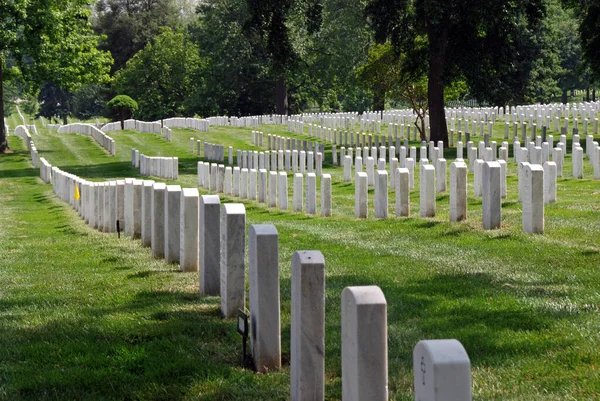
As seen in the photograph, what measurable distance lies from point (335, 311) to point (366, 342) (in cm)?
370

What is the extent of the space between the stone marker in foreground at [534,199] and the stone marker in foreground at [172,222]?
4.36m

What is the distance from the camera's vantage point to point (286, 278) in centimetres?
970

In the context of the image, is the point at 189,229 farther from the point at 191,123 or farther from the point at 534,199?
the point at 191,123

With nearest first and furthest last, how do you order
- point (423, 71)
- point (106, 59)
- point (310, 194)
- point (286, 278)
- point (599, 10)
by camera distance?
point (286, 278)
point (310, 194)
point (599, 10)
point (423, 71)
point (106, 59)

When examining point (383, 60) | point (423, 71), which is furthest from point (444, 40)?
point (383, 60)

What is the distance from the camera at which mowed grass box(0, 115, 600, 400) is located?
588cm

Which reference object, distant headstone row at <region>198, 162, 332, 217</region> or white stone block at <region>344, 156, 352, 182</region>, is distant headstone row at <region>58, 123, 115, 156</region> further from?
white stone block at <region>344, 156, 352, 182</region>

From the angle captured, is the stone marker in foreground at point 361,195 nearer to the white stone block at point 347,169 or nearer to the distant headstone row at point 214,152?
the white stone block at point 347,169

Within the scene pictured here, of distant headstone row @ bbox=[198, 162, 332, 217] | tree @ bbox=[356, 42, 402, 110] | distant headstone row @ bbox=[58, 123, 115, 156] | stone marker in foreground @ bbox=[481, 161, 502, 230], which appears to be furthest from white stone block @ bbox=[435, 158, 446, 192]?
distant headstone row @ bbox=[58, 123, 115, 156]

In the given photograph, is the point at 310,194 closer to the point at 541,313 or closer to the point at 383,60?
the point at 541,313

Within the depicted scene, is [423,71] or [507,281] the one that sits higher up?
[423,71]

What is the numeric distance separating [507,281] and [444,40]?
1100 inches

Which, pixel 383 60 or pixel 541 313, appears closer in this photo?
pixel 541 313

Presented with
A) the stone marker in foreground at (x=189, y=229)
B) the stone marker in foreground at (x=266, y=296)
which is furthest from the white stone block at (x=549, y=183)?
the stone marker in foreground at (x=266, y=296)
